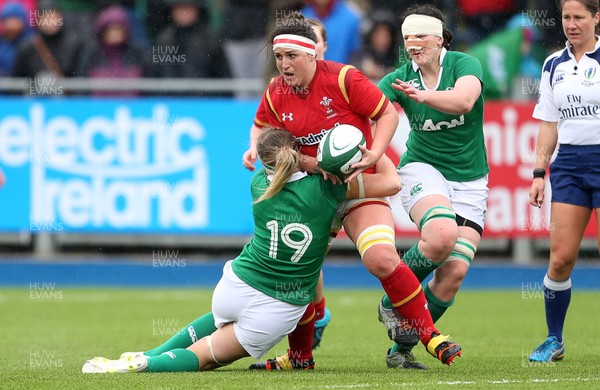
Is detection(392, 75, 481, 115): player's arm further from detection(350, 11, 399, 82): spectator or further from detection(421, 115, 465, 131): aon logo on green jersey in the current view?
detection(350, 11, 399, 82): spectator

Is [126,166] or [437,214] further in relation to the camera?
[126,166]

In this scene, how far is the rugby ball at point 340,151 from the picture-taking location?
641cm

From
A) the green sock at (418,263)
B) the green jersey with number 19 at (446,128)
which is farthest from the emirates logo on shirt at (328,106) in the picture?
the green sock at (418,263)

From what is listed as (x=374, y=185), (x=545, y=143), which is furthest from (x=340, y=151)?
(x=545, y=143)

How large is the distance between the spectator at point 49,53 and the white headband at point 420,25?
7524 mm

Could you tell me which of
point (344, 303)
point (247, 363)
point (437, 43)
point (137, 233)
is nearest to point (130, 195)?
point (137, 233)

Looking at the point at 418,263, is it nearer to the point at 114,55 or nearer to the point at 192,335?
the point at 192,335

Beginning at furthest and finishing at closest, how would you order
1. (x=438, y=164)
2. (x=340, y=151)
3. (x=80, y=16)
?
(x=80, y=16) → (x=438, y=164) → (x=340, y=151)

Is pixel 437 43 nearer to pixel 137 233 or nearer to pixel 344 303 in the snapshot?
pixel 344 303

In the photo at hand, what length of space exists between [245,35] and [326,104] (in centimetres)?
775

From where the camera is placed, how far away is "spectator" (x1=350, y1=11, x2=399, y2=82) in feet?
43.5

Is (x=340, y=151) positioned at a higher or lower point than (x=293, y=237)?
higher

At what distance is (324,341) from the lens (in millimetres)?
8930

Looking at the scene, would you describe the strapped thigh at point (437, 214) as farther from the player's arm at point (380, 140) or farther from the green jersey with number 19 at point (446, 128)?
the player's arm at point (380, 140)
